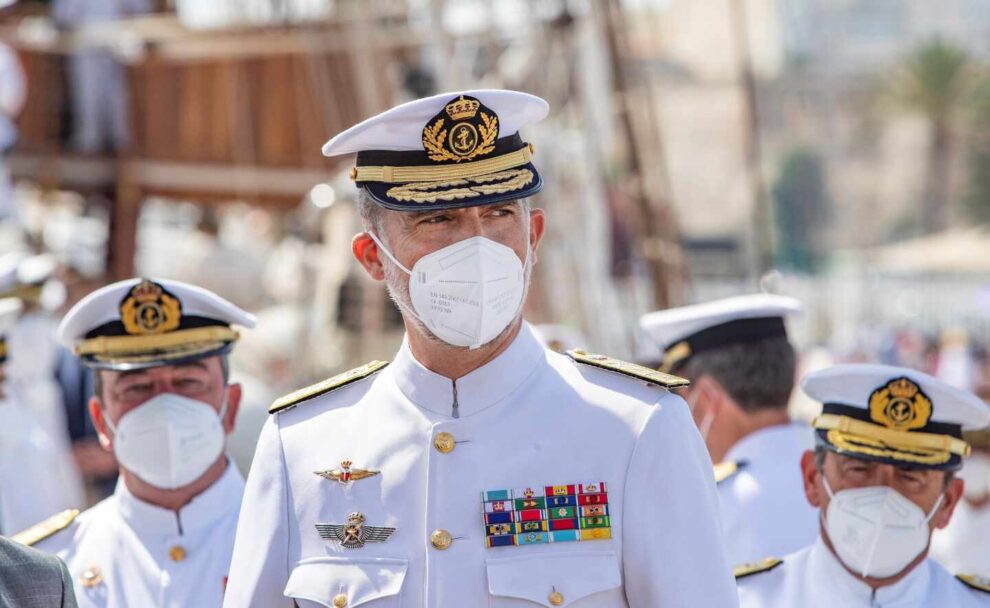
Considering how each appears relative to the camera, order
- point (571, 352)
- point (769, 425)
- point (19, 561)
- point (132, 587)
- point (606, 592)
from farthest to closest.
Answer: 1. point (769, 425)
2. point (132, 587)
3. point (571, 352)
4. point (606, 592)
5. point (19, 561)

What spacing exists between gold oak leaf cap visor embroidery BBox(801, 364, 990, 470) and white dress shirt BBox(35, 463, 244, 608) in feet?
5.22

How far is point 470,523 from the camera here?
8.94ft

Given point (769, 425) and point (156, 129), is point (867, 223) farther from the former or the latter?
point (769, 425)

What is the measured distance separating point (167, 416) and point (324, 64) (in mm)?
8586

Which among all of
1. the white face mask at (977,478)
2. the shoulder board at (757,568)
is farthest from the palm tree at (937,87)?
the shoulder board at (757,568)

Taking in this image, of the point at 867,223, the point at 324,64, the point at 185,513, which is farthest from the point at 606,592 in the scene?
the point at 867,223

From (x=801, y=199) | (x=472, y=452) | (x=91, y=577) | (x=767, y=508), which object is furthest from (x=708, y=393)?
(x=801, y=199)

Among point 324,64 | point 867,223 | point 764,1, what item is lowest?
point 867,223

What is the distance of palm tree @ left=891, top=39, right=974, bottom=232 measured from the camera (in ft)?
155

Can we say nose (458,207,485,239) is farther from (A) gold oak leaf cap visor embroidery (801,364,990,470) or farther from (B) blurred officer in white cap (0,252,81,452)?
(B) blurred officer in white cap (0,252,81,452)

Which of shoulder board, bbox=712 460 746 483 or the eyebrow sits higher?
the eyebrow

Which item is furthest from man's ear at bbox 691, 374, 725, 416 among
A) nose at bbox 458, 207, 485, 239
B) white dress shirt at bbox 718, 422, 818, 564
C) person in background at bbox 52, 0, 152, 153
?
person in background at bbox 52, 0, 152, 153

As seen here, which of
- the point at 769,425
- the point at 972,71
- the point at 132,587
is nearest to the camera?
the point at 132,587

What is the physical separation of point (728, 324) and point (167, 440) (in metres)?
2.05
